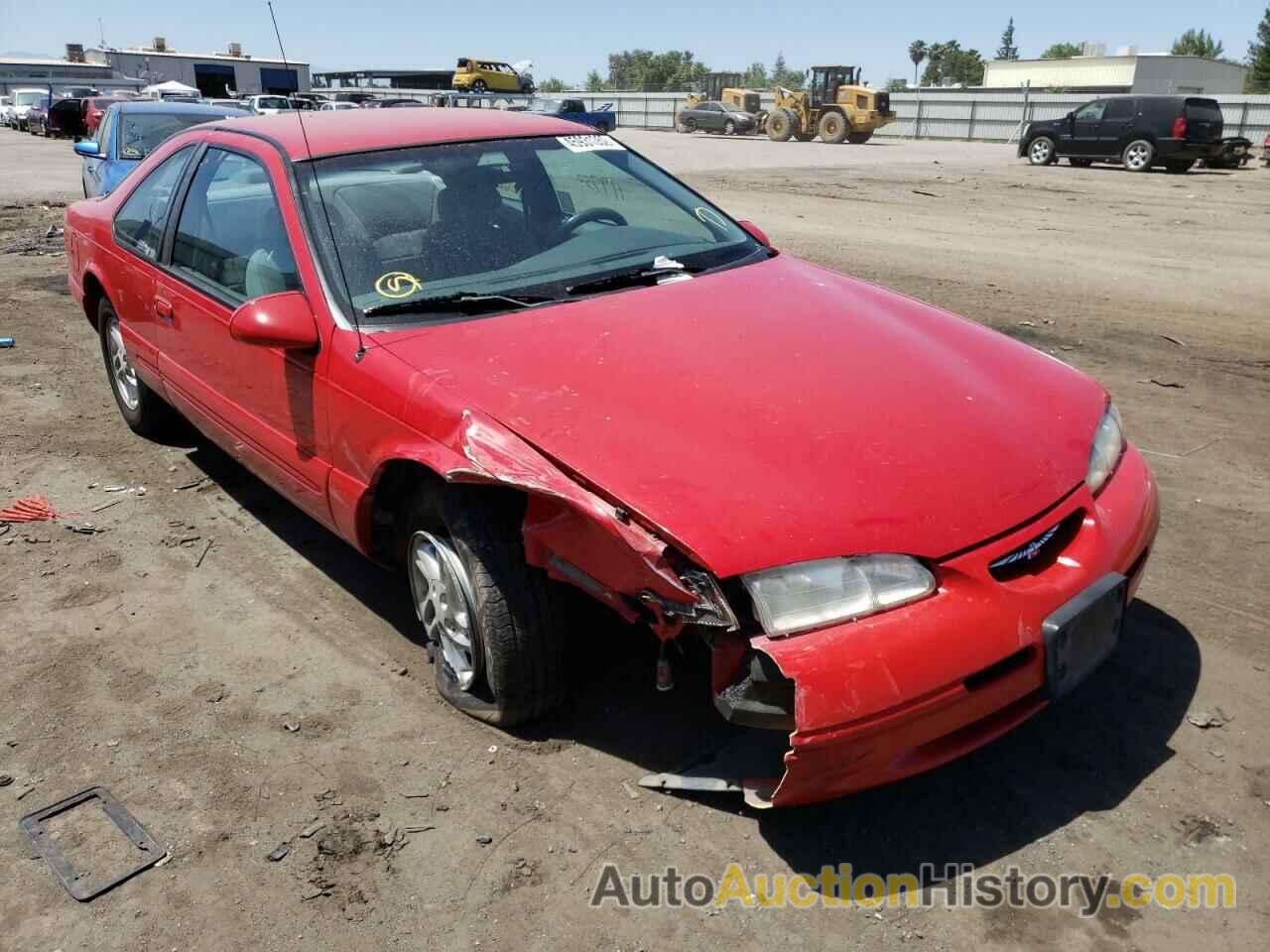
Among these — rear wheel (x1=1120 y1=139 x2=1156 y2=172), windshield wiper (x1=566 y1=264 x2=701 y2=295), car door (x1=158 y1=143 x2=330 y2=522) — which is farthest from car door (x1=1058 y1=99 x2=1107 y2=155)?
car door (x1=158 y1=143 x2=330 y2=522)

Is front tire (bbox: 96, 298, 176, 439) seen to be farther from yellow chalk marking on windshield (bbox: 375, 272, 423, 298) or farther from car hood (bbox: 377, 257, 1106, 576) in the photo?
car hood (bbox: 377, 257, 1106, 576)

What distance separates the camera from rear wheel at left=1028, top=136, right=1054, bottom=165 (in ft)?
76.7

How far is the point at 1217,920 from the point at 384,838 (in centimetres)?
197

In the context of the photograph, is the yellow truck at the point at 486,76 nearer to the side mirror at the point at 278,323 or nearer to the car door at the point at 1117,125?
the car door at the point at 1117,125

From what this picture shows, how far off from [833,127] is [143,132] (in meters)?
28.3

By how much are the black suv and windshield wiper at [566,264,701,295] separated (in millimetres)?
21954

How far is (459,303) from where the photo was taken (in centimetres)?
312

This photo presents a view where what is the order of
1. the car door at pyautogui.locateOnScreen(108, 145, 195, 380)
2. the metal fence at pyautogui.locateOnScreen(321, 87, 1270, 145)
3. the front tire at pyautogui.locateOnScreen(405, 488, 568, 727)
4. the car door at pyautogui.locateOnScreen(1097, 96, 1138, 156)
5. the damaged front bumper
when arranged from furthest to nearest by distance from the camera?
1. the metal fence at pyautogui.locateOnScreen(321, 87, 1270, 145)
2. the car door at pyautogui.locateOnScreen(1097, 96, 1138, 156)
3. the car door at pyautogui.locateOnScreen(108, 145, 195, 380)
4. the front tire at pyautogui.locateOnScreen(405, 488, 568, 727)
5. the damaged front bumper

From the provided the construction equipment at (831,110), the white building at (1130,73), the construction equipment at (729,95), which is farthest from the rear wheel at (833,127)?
the white building at (1130,73)

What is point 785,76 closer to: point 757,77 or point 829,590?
point 757,77

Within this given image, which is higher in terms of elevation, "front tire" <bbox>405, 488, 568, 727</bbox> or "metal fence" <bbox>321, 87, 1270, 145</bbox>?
"metal fence" <bbox>321, 87, 1270, 145</bbox>

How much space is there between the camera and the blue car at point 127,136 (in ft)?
33.8

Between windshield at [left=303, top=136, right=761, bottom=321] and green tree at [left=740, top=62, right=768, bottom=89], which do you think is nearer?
windshield at [left=303, top=136, right=761, bottom=321]

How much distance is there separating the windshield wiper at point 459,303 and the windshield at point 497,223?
0.05ft
